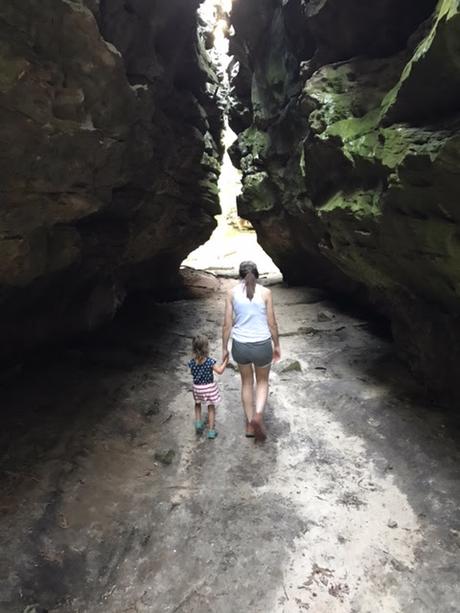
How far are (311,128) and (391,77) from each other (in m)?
1.77

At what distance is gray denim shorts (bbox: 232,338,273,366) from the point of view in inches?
265

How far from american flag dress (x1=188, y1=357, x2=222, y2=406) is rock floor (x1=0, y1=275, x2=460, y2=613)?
2.61 feet

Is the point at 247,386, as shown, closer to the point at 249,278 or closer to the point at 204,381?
the point at 204,381

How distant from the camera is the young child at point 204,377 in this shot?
6.78 m

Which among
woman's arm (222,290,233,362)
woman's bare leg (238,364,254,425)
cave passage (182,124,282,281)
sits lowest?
cave passage (182,124,282,281)

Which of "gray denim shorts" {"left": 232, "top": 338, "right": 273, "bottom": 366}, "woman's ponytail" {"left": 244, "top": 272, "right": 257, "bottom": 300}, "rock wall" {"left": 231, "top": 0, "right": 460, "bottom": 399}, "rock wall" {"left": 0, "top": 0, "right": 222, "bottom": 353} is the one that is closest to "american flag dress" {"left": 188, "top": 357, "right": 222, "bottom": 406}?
"gray denim shorts" {"left": 232, "top": 338, "right": 273, "bottom": 366}

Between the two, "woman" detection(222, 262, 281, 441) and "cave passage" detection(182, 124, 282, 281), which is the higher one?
"woman" detection(222, 262, 281, 441)

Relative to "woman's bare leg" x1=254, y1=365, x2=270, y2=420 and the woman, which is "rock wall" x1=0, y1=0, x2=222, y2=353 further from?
"woman's bare leg" x1=254, y1=365, x2=270, y2=420

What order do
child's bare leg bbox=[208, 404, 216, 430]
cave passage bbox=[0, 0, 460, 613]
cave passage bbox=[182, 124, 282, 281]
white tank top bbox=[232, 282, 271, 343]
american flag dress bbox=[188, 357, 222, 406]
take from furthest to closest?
1. cave passage bbox=[182, 124, 282, 281]
2. child's bare leg bbox=[208, 404, 216, 430]
3. american flag dress bbox=[188, 357, 222, 406]
4. white tank top bbox=[232, 282, 271, 343]
5. cave passage bbox=[0, 0, 460, 613]

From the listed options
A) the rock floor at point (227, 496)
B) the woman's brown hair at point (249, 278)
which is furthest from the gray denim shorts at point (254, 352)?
the rock floor at point (227, 496)

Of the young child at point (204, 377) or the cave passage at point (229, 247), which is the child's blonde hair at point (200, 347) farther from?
the cave passage at point (229, 247)

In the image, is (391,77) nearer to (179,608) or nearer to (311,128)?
(311,128)

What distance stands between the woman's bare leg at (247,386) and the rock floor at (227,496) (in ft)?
1.63

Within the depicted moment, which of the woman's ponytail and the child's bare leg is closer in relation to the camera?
the woman's ponytail
